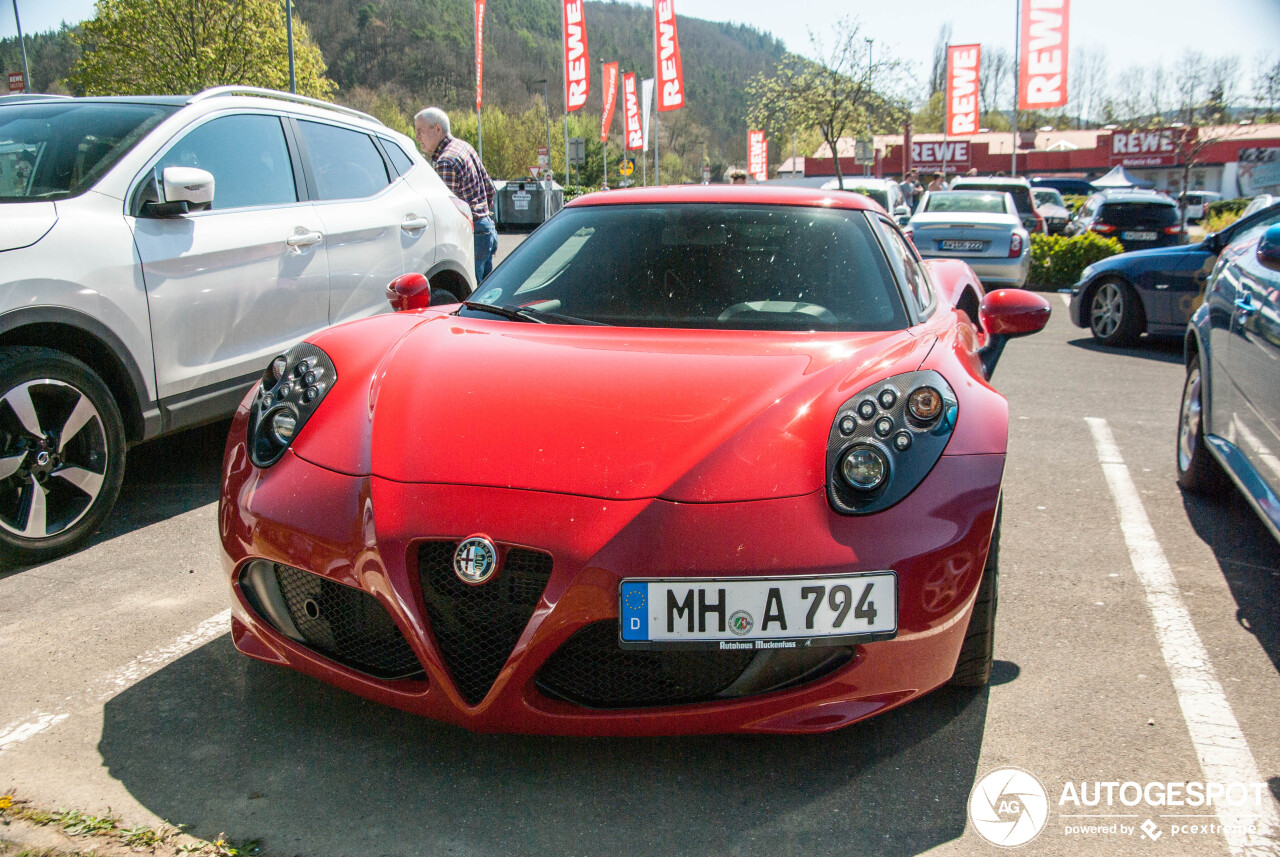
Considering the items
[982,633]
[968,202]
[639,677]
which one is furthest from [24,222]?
[968,202]

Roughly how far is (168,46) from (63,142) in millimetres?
28683

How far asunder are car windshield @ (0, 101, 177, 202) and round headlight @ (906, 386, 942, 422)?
124 inches

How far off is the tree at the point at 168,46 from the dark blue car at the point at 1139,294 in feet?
85.5

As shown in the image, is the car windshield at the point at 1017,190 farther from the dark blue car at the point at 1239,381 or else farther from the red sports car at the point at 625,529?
the red sports car at the point at 625,529

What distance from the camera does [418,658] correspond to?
2.12m

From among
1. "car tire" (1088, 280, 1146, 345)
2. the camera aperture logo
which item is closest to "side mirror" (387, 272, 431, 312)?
the camera aperture logo

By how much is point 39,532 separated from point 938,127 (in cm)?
8911

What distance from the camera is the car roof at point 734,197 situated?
3467mm

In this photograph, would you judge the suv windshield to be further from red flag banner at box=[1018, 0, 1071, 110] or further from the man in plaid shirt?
the man in plaid shirt

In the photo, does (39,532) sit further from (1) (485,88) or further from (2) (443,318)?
(1) (485,88)

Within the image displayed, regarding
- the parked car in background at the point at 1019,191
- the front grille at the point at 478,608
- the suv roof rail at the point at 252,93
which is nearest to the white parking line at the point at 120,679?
the front grille at the point at 478,608

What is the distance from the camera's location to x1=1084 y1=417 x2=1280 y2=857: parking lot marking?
211 centimetres

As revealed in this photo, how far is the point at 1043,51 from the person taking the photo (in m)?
22.3

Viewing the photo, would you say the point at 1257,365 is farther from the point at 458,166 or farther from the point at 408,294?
the point at 458,166
